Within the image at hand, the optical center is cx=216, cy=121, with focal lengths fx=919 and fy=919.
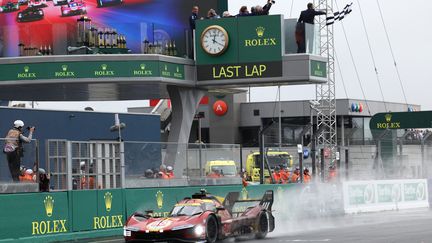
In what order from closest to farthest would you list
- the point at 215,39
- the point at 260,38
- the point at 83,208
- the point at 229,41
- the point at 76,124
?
the point at 83,208 → the point at 76,124 → the point at 260,38 → the point at 229,41 → the point at 215,39

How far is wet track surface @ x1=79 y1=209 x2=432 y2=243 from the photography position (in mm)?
20859

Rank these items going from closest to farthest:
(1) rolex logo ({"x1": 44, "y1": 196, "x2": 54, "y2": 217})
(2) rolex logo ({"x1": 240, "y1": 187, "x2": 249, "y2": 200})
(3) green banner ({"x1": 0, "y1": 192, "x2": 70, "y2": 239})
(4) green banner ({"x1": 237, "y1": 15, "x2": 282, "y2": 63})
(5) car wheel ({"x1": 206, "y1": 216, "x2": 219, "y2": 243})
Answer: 1. (3) green banner ({"x1": 0, "y1": 192, "x2": 70, "y2": 239})
2. (5) car wheel ({"x1": 206, "y1": 216, "x2": 219, "y2": 243})
3. (1) rolex logo ({"x1": 44, "y1": 196, "x2": 54, "y2": 217})
4. (2) rolex logo ({"x1": 240, "y1": 187, "x2": 249, "y2": 200})
5. (4) green banner ({"x1": 237, "y1": 15, "x2": 282, "y2": 63})

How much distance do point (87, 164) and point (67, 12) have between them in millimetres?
14911

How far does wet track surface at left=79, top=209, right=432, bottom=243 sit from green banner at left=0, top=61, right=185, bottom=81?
26.0 feet

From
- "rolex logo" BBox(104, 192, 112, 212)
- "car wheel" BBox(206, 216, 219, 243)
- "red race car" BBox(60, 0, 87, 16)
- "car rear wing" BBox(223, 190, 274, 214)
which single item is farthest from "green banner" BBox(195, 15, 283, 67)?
"car wheel" BBox(206, 216, 219, 243)

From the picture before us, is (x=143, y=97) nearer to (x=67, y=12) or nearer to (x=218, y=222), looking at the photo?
(x=67, y=12)

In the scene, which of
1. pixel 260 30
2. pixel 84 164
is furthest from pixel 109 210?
pixel 260 30

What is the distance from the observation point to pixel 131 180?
23391mm

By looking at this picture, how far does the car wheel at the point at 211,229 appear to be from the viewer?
19875 mm

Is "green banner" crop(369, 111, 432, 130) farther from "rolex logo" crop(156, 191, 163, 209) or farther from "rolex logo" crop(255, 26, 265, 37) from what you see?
"rolex logo" crop(156, 191, 163, 209)

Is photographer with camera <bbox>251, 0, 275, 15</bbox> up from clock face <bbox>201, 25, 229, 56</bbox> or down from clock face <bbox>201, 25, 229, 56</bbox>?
up

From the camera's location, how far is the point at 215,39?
109 feet

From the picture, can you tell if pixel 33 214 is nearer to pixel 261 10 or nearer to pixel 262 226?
pixel 262 226

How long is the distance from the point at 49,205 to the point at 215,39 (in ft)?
47.3
